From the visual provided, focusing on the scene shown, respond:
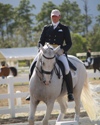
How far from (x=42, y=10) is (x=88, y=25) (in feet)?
46.4

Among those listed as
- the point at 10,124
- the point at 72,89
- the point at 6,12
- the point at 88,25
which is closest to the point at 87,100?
the point at 72,89

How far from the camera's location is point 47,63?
22.8ft

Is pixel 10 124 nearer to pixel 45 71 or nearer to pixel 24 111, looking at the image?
pixel 24 111

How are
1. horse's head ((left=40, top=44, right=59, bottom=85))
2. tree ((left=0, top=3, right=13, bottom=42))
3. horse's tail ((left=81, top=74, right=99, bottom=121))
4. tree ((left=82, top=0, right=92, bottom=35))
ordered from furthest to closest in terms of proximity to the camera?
tree ((left=82, top=0, right=92, bottom=35)) < tree ((left=0, top=3, right=13, bottom=42)) < horse's tail ((left=81, top=74, right=99, bottom=121)) < horse's head ((left=40, top=44, right=59, bottom=85))

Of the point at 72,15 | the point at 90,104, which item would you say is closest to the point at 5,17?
the point at 72,15

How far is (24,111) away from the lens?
1146 centimetres

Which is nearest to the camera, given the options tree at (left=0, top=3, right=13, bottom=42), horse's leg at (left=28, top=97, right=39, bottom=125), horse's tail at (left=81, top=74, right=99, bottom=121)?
horse's leg at (left=28, top=97, right=39, bottom=125)

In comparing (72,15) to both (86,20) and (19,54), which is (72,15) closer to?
(86,20)

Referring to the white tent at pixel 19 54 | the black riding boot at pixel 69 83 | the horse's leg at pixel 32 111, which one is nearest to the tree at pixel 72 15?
the white tent at pixel 19 54

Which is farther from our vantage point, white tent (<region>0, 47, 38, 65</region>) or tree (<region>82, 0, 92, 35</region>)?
tree (<region>82, 0, 92, 35</region>)

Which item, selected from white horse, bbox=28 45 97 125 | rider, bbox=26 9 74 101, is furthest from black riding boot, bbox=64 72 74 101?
white horse, bbox=28 45 97 125

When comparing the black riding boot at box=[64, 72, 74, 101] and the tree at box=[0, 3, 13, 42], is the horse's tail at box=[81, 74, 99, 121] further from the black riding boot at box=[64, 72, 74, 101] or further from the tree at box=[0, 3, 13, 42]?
the tree at box=[0, 3, 13, 42]

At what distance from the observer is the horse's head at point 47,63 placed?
22.8 ft

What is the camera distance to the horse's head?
22.8ft
